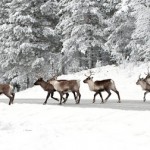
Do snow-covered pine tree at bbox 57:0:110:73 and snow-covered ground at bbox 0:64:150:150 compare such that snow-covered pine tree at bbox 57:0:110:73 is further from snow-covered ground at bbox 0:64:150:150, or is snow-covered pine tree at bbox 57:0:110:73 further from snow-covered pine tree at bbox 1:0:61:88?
snow-covered ground at bbox 0:64:150:150

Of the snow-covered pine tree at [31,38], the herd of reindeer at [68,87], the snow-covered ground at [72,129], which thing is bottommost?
the snow-covered ground at [72,129]

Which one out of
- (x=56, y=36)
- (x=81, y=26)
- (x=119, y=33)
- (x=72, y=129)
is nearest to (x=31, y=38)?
(x=56, y=36)

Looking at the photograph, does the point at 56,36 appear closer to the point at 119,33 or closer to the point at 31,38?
the point at 31,38

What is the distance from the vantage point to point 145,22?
26969mm

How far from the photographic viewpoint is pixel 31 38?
34031 mm

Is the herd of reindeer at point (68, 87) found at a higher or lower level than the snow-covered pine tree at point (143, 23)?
lower

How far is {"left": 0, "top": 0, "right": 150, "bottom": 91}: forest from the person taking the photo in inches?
1271

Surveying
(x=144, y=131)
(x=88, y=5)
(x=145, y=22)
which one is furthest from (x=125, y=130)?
(x=88, y=5)

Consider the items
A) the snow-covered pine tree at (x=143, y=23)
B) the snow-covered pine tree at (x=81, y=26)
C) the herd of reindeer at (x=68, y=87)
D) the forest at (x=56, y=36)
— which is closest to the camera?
the herd of reindeer at (x=68, y=87)

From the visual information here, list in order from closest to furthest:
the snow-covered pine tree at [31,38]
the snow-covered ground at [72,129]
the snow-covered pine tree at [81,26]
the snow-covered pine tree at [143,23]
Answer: the snow-covered ground at [72,129] → the snow-covered pine tree at [143,23] → the snow-covered pine tree at [81,26] → the snow-covered pine tree at [31,38]

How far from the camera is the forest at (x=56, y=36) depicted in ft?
106

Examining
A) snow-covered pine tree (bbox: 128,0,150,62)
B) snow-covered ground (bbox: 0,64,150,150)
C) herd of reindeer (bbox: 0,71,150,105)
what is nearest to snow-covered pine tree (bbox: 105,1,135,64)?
snow-covered pine tree (bbox: 128,0,150,62)

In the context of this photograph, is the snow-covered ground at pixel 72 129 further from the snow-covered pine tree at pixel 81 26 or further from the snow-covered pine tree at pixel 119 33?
the snow-covered pine tree at pixel 119 33

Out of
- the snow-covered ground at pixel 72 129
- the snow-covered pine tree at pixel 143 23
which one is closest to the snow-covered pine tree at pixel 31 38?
the snow-covered pine tree at pixel 143 23
